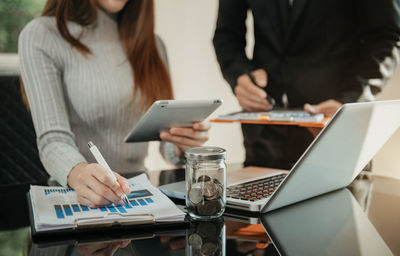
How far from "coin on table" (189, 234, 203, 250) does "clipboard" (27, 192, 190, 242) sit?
0.16ft

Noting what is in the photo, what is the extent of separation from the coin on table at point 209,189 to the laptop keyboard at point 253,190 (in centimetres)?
10

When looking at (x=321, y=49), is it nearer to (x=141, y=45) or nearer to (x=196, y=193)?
(x=141, y=45)

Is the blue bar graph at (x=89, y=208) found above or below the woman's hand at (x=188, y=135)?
above

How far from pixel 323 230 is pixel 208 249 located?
214 mm

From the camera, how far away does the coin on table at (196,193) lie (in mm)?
683

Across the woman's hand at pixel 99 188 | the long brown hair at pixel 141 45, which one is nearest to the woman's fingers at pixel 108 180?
the woman's hand at pixel 99 188

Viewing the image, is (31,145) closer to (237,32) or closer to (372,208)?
(237,32)

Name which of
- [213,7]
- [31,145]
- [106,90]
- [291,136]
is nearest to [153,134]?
[106,90]

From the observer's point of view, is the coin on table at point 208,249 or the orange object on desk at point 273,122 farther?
the orange object on desk at point 273,122

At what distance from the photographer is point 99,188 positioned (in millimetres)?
717

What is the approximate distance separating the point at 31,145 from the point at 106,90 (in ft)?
1.26

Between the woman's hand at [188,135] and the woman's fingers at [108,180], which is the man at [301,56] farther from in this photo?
the woman's fingers at [108,180]

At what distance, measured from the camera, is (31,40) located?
1.21 meters

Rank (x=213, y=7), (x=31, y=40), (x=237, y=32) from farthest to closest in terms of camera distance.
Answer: (x=213, y=7) < (x=237, y=32) < (x=31, y=40)
